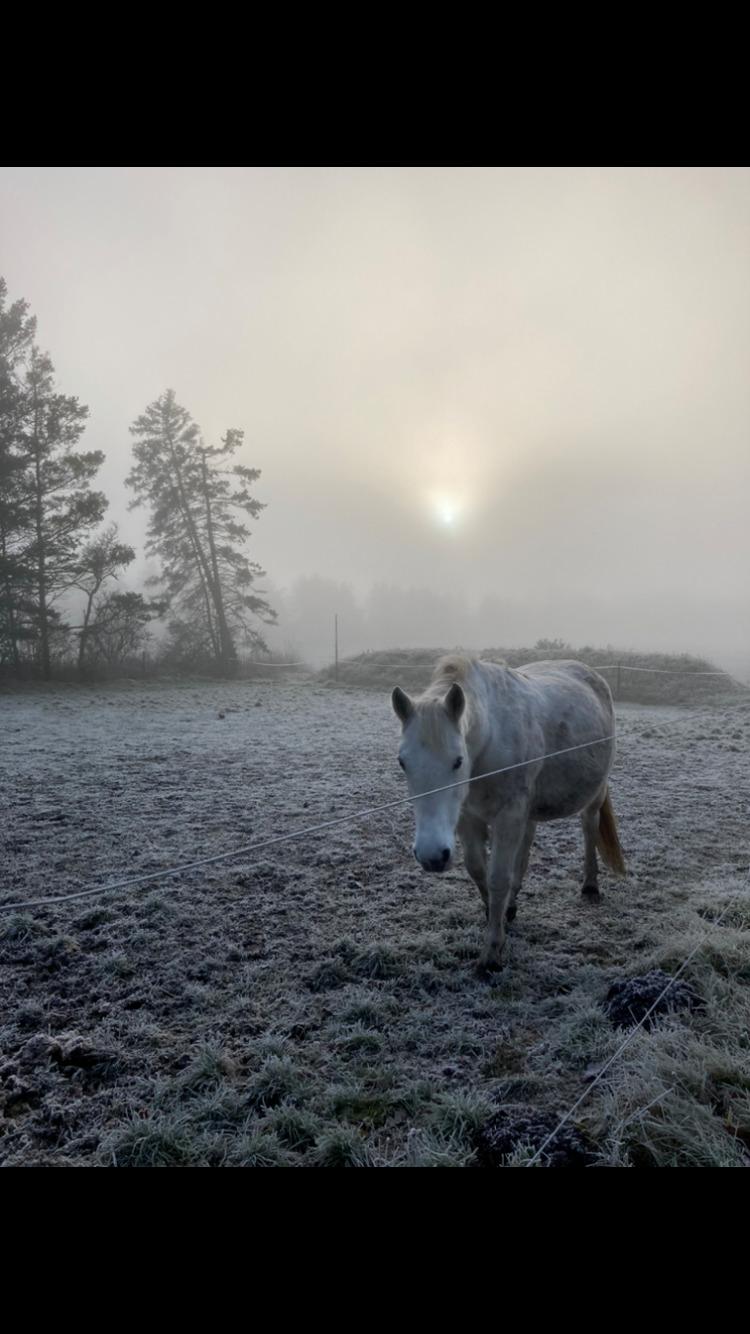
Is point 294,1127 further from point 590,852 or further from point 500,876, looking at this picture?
point 590,852

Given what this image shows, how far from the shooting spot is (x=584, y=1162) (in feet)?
4.21

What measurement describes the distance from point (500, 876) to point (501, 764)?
47cm

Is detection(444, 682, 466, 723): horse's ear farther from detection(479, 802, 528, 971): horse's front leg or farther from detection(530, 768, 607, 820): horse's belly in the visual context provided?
detection(530, 768, 607, 820): horse's belly

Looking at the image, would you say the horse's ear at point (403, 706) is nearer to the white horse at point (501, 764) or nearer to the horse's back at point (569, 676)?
the white horse at point (501, 764)

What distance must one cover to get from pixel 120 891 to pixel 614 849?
2.73 meters

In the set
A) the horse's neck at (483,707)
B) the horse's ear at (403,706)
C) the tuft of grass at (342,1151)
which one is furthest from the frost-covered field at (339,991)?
the horse's ear at (403,706)

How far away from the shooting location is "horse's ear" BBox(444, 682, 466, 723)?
1.94m

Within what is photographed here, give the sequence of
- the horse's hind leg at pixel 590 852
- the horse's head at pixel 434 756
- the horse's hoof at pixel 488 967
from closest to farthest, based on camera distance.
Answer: the horse's head at pixel 434 756, the horse's hoof at pixel 488 967, the horse's hind leg at pixel 590 852

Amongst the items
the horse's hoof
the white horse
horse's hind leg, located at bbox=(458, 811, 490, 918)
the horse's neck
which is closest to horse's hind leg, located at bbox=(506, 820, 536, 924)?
the white horse

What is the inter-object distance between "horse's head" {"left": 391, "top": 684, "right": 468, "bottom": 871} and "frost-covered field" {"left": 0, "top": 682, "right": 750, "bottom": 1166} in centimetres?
64

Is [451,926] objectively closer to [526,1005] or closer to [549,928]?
[549,928]

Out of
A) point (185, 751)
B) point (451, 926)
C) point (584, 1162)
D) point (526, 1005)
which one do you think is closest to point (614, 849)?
point (451, 926)

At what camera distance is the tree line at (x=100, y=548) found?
7.25 metres
